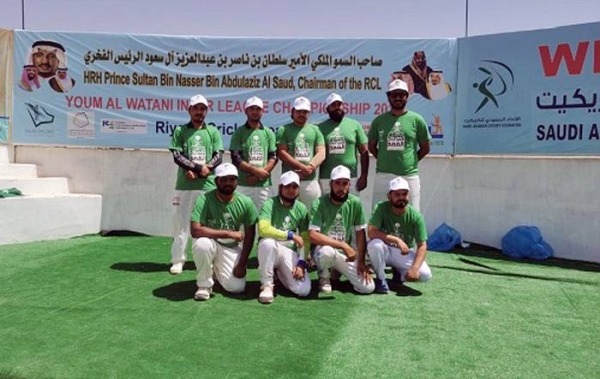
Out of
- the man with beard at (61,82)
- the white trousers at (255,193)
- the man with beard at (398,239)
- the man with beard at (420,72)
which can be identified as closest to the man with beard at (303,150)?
the white trousers at (255,193)

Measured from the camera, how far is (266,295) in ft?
15.1

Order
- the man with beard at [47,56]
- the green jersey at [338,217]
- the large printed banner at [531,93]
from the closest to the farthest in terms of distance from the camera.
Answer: the green jersey at [338,217], the large printed banner at [531,93], the man with beard at [47,56]

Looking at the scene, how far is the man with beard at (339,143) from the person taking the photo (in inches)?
222

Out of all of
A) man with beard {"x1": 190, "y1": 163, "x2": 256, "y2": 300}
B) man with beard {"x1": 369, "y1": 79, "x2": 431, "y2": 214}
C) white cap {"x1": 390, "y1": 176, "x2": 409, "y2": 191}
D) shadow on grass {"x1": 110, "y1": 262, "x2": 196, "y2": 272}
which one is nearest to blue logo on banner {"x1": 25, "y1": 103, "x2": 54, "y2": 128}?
shadow on grass {"x1": 110, "y1": 262, "x2": 196, "y2": 272}

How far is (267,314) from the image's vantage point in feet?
14.1

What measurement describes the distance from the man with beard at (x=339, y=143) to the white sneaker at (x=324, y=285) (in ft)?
3.56

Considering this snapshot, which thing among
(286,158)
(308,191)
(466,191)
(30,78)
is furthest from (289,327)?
(30,78)

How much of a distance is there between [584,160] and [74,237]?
6.71m

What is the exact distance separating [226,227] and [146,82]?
4292 mm

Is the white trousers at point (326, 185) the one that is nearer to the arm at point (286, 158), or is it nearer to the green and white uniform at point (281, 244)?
the arm at point (286, 158)

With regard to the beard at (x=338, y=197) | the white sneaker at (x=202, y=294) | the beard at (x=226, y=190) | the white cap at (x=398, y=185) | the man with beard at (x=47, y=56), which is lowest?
the white sneaker at (x=202, y=294)

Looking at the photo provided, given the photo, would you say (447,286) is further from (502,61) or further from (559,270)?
(502,61)

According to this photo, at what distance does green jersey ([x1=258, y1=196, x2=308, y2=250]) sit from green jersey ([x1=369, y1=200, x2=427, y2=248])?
657mm

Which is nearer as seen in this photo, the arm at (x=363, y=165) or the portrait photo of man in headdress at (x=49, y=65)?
the arm at (x=363, y=165)
